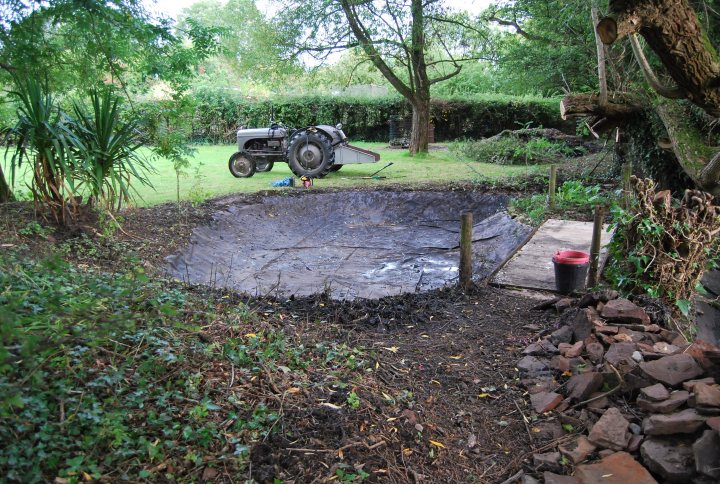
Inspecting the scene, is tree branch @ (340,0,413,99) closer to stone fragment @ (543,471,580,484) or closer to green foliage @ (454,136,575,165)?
green foliage @ (454,136,575,165)

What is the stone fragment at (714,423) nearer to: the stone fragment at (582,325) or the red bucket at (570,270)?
the stone fragment at (582,325)

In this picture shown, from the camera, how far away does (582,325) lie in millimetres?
3863

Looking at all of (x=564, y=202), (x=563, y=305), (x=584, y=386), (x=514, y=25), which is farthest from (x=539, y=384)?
(x=514, y=25)

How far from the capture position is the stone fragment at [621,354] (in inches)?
128

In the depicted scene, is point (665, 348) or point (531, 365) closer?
point (665, 348)

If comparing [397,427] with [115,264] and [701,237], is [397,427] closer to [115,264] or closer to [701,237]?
[701,237]

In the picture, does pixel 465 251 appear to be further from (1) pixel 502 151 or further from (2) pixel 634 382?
(1) pixel 502 151

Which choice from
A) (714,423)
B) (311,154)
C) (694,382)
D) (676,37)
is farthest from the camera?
(311,154)

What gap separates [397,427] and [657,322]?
2.40 metres

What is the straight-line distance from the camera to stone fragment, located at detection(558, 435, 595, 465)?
2.64 meters

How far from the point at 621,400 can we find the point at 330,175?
32.5 ft

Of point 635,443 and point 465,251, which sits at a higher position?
point 465,251

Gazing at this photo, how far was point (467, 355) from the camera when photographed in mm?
4020

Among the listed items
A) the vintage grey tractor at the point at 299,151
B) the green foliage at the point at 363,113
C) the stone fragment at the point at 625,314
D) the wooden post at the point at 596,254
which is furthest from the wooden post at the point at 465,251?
the green foliage at the point at 363,113
